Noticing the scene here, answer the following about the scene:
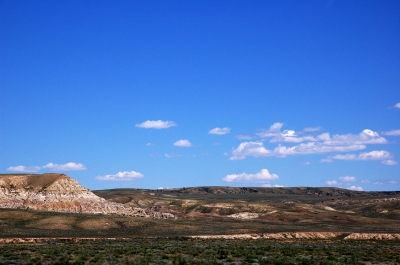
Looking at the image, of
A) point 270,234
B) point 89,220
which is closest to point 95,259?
point 270,234

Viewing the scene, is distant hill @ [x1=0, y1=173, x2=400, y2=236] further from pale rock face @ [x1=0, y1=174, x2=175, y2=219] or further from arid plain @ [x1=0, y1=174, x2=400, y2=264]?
arid plain @ [x1=0, y1=174, x2=400, y2=264]

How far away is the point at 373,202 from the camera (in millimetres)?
167000

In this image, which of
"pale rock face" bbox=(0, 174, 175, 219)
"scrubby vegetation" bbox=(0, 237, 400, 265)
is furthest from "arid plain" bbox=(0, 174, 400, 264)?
"pale rock face" bbox=(0, 174, 175, 219)

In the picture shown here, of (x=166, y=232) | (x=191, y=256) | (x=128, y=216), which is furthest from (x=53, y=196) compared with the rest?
(x=191, y=256)

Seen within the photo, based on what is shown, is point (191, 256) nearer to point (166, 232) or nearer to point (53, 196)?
point (166, 232)

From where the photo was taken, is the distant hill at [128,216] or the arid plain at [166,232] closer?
the arid plain at [166,232]

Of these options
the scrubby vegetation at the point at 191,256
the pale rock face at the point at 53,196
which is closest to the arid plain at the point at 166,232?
the scrubby vegetation at the point at 191,256

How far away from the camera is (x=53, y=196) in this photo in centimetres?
10462

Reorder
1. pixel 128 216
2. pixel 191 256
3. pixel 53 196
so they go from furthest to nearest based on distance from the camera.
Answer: pixel 53 196 < pixel 128 216 < pixel 191 256

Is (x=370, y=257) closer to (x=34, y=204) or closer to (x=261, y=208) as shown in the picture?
(x=34, y=204)

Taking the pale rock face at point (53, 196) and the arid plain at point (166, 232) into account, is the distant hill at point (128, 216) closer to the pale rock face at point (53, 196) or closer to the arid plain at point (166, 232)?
the pale rock face at point (53, 196)

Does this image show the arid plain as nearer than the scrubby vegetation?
No

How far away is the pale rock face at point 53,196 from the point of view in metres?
101

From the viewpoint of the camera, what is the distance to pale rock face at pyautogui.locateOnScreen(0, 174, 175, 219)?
331ft
